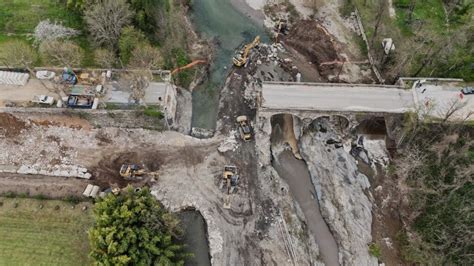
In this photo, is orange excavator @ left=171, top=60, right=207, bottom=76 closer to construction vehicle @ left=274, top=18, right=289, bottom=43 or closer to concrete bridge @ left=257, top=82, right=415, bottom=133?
concrete bridge @ left=257, top=82, right=415, bottom=133

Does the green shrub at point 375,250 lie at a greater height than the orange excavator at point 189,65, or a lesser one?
lesser

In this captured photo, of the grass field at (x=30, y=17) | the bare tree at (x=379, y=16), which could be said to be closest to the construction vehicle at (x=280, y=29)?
the bare tree at (x=379, y=16)

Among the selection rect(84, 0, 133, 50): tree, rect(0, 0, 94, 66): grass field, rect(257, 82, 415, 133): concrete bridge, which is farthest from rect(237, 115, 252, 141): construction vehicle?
rect(0, 0, 94, 66): grass field

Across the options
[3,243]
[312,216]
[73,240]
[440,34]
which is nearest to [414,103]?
[440,34]

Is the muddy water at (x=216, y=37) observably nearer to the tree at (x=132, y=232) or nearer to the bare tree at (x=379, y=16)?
the tree at (x=132, y=232)

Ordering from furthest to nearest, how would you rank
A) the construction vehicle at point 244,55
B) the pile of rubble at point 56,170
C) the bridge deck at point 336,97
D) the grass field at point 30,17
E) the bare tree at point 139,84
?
the construction vehicle at point 244,55 → the grass field at point 30,17 → the bridge deck at point 336,97 → the bare tree at point 139,84 → the pile of rubble at point 56,170

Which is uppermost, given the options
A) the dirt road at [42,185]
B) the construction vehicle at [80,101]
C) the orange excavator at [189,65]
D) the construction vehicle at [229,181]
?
the orange excavator at [189,65]

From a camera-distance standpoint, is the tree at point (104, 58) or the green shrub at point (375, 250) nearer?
the green shrub at point (375, 250)

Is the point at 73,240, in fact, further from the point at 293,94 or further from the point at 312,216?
the point at 293,94
